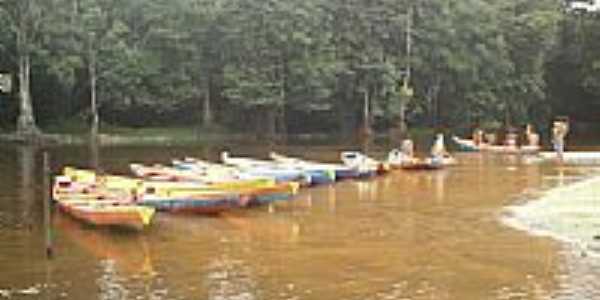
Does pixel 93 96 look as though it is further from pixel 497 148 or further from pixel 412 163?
pixel 412 163

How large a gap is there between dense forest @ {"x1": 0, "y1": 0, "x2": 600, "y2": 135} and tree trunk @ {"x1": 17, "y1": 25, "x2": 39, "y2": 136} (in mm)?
Answer: 91

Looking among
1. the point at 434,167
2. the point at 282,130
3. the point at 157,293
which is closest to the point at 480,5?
the point at 282,130

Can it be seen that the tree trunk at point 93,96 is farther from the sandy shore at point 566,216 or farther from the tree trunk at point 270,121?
the sandy shore at point 566,216

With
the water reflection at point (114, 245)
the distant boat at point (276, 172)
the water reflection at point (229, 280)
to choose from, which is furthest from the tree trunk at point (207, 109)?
the water reflection at point (229, 280)

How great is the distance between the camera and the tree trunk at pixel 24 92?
60.7m

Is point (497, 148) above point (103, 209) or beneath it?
above

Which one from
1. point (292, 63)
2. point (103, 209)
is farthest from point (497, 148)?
point (103, 209)

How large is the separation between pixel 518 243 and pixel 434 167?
799 inches

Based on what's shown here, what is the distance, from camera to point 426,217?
26781 millimetres

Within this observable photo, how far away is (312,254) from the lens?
2105 cm

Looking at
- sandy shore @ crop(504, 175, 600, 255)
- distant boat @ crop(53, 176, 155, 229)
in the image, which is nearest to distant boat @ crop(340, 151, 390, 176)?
sandy shore @ crop(504, 175, 600, 255)

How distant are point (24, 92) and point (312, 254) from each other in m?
43.1

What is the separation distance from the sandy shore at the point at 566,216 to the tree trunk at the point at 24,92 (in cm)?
3665

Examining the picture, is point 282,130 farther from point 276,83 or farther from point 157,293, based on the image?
point 157,293
